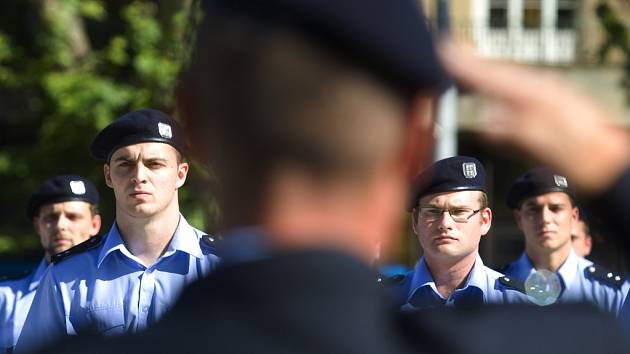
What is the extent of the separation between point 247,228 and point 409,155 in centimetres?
20

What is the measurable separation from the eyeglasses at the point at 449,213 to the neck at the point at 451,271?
0.49 ft

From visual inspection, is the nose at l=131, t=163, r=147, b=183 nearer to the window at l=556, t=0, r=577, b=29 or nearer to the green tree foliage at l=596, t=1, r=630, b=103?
the green tree foliage at l=596, t=1, r=630, b=103

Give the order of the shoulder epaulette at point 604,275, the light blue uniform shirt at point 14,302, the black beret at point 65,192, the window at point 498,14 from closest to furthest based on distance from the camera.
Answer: the shoulder epaulette at point 604,275 → the light blue uniform shirt at point 14,302 → the black beret at point 65,192 → the window at point 498,14

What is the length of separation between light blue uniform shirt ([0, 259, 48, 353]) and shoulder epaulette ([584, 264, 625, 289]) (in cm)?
274

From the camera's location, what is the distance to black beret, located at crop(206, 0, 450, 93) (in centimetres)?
132

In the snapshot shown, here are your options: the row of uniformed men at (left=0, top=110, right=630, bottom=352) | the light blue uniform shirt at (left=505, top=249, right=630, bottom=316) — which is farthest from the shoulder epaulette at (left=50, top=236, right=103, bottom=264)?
the light blue uniform shirt at (left=505, top=249, right=630, bottom=316)

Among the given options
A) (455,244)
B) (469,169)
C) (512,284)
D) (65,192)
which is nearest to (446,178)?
(469,169)

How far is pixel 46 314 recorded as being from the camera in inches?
181

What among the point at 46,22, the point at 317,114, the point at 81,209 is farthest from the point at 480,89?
the point at 46,22

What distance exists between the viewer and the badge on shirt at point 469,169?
492 centimetres

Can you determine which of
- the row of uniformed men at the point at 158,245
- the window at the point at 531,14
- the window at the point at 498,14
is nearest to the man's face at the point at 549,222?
the row of uniformed men at the point at 158,245

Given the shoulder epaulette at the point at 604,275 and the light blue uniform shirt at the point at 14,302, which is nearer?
the shoulder epaulette at the point at 604,275

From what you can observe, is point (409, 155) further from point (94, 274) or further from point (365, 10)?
point (94, 274)

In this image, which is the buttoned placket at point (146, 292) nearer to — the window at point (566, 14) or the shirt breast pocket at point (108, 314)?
the shirt breast pocket at point (108, 314)
